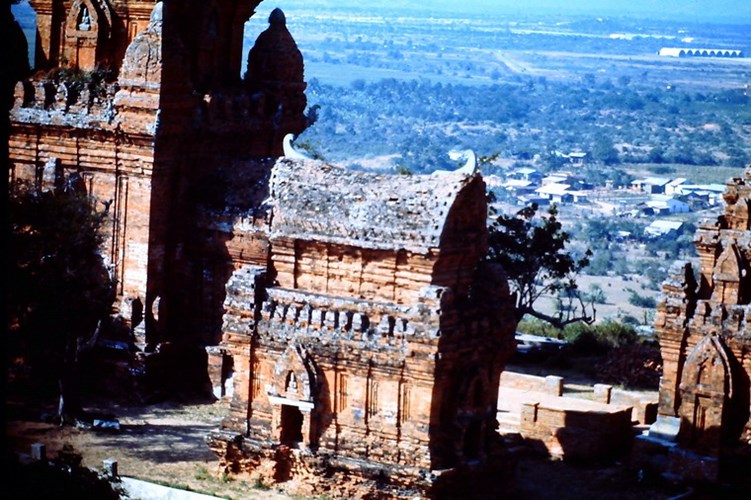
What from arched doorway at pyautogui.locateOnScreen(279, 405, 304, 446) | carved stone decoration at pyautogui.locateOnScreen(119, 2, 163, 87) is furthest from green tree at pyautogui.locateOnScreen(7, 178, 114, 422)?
arched doorway at pyautogui.locateOnScreen(279, 405, 304, 446)

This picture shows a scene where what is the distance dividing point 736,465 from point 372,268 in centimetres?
588

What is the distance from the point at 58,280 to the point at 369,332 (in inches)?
200

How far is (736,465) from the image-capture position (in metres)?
23.6

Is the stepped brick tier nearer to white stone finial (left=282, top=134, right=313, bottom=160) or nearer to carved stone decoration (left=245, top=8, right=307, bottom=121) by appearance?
white stone finial (left=282, top=134, right=313, bottom=160)

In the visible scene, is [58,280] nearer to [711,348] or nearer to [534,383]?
[534,383]

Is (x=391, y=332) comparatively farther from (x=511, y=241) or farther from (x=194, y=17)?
(x=511, y=241)

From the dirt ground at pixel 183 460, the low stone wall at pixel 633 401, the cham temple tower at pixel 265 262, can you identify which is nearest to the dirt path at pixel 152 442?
the dirt ground at pixel 183 460

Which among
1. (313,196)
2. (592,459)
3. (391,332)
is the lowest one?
(592,459)

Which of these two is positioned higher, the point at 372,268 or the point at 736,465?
the point at 372,268

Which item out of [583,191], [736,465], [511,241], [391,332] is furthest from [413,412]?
[583,191]

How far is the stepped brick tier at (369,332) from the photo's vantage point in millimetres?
21672

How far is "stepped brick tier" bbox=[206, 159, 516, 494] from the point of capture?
853 inches

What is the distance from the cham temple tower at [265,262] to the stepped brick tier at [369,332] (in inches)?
1.0

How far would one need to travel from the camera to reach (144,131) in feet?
85.4
